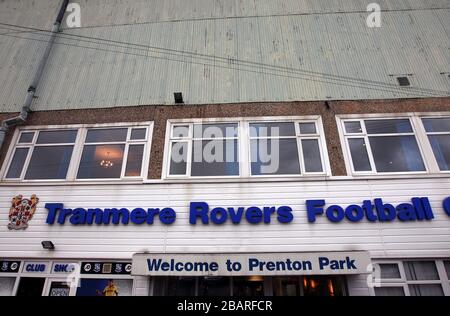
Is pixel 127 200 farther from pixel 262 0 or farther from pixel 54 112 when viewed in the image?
pixel 262 0

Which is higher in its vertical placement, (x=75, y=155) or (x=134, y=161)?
(x=75, y=155)

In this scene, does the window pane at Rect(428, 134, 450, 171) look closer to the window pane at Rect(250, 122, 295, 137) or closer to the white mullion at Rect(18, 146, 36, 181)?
the window pane at Rect(250, 122, 295, 137)

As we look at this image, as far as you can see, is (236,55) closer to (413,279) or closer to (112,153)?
(112,153)

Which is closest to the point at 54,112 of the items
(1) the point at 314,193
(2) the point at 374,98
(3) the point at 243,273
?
(3) the point at 243,273

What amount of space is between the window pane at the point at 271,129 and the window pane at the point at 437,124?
439 cm

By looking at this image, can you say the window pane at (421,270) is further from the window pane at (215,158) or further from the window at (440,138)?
the window pane at (215,158)

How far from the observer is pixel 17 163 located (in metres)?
9.81

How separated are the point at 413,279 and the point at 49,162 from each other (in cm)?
Result: 1166

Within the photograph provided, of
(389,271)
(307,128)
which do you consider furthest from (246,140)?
(389,271)

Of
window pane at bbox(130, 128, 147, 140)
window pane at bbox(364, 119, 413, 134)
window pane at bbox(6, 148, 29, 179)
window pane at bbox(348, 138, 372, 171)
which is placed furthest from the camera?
window pane at bbox(130, 128, 147, 140)

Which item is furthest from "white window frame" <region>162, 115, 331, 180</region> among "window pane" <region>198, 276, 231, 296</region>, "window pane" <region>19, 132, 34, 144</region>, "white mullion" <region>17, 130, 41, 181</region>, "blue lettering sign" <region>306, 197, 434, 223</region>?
"window pane" <region>19, 132, 34, 144</region>

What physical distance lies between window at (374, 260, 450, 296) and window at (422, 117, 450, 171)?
3066 millimetres

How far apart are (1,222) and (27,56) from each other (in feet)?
23.1

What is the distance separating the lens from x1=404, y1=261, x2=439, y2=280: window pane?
301 inches
